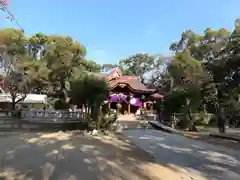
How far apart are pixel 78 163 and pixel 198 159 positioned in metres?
3.25

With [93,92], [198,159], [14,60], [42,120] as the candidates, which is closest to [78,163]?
[198,159]

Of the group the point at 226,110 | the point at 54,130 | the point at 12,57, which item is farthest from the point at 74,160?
the point at 12,57

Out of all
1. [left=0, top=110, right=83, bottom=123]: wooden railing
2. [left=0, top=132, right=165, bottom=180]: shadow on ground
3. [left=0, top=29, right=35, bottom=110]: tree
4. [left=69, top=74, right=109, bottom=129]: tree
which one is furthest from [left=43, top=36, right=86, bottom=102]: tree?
[left=0, top=132, right=165, bottom=180]: shadow on ground

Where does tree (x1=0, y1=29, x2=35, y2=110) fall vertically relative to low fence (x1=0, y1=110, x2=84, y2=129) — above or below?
above

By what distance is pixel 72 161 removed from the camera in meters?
6.61

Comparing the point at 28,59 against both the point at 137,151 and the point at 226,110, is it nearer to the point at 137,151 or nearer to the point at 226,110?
the point at 226,110

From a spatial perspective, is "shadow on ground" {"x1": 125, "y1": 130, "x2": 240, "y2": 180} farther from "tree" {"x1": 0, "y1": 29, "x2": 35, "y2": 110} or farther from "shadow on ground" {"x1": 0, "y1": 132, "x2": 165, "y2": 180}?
"tree" {"x1": 0, "y1": 29, "x2": 35, "y2": 110}

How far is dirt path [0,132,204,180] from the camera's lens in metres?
5.58

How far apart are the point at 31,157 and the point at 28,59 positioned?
1753 centimetres

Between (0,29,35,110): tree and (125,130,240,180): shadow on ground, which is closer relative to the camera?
(125,130,240,180): shadow on ground

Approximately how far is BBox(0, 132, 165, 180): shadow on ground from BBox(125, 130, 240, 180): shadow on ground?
2.12 feet

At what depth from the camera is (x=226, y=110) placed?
17.4 meters

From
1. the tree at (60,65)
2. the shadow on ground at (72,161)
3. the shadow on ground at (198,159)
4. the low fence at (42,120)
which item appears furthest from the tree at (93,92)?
the tree at (60,65)

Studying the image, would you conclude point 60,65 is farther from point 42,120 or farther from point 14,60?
point 42,120
